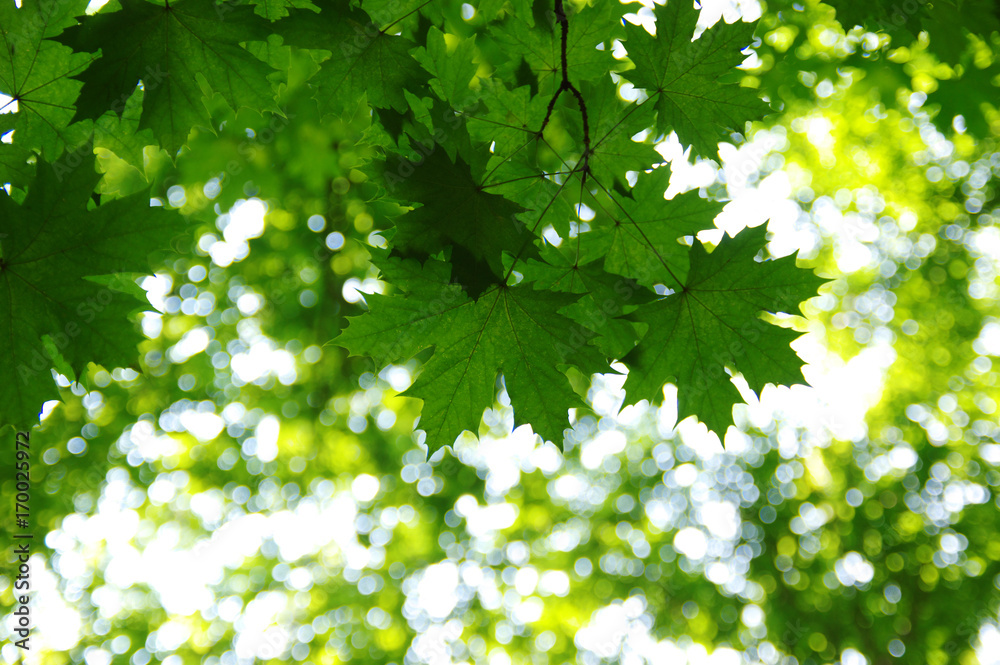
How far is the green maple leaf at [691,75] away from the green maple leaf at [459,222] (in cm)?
79

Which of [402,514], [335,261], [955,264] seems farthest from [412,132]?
[955,264]

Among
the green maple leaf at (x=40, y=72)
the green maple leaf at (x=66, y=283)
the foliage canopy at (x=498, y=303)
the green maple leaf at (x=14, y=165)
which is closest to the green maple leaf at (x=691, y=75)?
the foliage canopy at (x=498, y=303)

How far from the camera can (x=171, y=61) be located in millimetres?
1821

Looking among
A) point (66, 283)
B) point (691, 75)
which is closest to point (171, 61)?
point (66, 283)

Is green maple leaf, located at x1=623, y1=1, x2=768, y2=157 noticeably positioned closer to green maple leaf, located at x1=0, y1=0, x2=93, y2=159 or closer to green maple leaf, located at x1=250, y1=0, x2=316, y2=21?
green maple leaf, located at x1=250, y1=0, x2=316, y2=21

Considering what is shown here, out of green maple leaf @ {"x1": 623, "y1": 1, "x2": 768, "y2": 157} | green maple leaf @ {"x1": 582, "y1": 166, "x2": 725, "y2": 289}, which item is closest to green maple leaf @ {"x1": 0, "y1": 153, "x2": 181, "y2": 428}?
green maple leaf @ {"x1": 582, "y1": 166, "x2": 725, "y2": 289}

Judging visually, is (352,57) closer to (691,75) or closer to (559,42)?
(559,42)

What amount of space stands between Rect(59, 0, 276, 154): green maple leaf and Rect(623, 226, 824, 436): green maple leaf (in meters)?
1.58

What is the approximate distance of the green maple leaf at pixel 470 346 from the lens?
73.9 inches

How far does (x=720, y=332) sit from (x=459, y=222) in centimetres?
107

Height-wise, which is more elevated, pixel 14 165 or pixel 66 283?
pixel 14 165

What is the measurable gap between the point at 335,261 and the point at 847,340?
9.79 m

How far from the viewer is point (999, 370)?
33.4 ft

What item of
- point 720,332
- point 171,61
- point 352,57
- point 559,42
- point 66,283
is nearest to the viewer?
point 66,283
